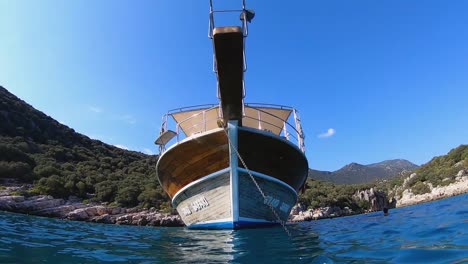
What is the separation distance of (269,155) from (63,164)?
39.7 metres

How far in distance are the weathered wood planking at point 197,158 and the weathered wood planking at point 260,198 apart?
2.98ft

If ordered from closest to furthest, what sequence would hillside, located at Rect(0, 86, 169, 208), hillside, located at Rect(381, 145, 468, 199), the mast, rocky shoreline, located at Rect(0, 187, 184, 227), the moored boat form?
the mast < the moored boat < rocky shoreline, located at Rect(0, 187, 184, 227) < hillside, located at Rect(0, 86, 169, 208) < hillside, located at Rect(381, 145, 468, 199)

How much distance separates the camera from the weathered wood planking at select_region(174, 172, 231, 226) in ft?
34.0

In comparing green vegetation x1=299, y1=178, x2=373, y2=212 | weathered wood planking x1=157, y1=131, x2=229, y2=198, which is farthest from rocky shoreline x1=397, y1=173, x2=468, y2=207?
weathered wood planking x1=157, y1=131, x2=229, y2=198

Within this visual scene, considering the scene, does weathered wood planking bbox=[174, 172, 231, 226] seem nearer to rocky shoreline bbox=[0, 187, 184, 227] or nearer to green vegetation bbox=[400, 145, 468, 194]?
rocky shoreline bbox=[0, 187, 184, 227]

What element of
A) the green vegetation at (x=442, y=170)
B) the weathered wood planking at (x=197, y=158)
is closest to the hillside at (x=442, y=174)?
the green vegetation at (x=442, y=170)

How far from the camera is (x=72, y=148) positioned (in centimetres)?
5691

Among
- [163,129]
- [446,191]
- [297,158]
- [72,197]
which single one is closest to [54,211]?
[72,197]

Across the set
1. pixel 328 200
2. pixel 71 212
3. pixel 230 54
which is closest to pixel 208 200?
pixel 230 54

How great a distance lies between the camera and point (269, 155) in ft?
35.9

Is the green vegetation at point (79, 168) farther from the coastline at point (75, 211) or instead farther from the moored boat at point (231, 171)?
Result: the moored boat at point (231, 171)

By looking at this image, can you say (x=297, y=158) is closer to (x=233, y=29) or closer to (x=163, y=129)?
(x=163, y=129)

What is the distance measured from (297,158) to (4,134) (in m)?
50.8

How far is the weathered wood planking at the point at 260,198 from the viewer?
10.3 m
